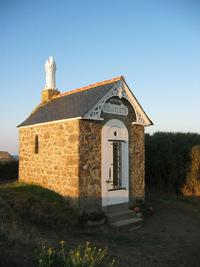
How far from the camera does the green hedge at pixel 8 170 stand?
57.3 feet

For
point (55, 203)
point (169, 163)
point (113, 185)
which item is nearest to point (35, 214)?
point (55, 203)

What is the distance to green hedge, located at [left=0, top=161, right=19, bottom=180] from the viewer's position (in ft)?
57.3

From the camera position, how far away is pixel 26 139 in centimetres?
1338

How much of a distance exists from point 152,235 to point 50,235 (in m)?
3.35

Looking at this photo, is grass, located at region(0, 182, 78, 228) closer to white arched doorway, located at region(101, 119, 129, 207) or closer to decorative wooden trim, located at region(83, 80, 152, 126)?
white arched doorway, located at region(101, 119, 129, 207)

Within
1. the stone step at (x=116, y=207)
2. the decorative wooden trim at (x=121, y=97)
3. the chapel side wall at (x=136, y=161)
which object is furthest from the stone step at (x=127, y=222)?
the decorative wooden trim at (x=121, y=97)

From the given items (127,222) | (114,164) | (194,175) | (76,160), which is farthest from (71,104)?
(194,175)

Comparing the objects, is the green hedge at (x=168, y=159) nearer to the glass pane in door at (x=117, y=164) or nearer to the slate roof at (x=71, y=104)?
the glass pane in door at (x=117, y=164)

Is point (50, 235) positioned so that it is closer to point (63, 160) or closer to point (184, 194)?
point (63, 160)

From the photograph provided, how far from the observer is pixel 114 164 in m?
11.2

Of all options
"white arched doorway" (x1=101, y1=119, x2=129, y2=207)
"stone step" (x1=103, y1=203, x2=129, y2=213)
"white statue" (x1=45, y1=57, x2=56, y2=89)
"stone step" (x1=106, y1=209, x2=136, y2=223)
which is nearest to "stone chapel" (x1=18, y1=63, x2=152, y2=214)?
"white arched doorway" (x1=101, y1=119, x2=129, y2=207)

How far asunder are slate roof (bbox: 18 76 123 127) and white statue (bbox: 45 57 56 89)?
887 mm

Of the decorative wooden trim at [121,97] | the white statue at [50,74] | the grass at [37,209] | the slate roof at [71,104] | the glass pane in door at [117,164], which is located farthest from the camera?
the white statue at [50,74]

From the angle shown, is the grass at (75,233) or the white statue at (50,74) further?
the white statue at (50,74)
